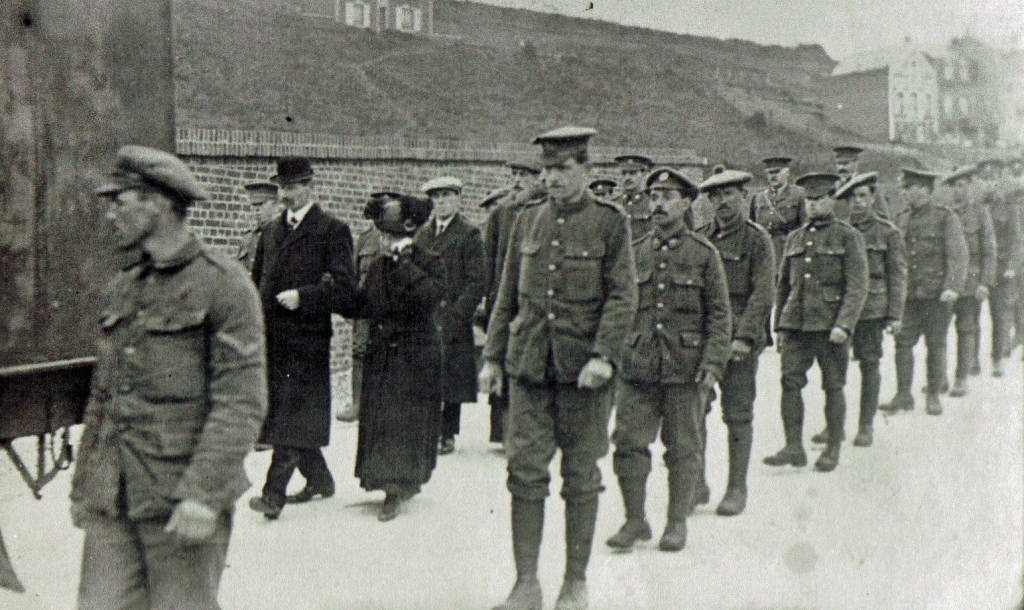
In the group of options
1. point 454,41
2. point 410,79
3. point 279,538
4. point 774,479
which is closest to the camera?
point 279,538

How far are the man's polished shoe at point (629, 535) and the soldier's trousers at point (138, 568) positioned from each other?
2.75 metres

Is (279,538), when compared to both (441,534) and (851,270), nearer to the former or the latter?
(441,534)

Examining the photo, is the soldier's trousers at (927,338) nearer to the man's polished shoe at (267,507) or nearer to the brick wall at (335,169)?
the brick wall at (335,169)

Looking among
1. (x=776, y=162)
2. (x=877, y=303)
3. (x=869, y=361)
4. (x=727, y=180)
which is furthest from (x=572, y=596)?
(x=776, y=162)

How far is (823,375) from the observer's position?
7.59 metres

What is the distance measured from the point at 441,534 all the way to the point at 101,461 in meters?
2.93

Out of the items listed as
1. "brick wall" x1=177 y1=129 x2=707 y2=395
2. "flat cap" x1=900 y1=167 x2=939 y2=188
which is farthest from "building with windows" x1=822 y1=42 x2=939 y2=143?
"brick wall" x1=177 y1=129 x2=707 y2=395

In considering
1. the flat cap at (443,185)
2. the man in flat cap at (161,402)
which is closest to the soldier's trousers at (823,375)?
the flat cap at (443,185)

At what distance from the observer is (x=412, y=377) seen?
656 cm

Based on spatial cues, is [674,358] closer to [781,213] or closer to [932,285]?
[932,285]

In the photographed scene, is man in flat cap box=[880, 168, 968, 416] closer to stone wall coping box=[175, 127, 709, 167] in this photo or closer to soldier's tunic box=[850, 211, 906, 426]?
soldier's tunic box=[850, 211, 906, 426]

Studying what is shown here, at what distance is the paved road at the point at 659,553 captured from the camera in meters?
5.10

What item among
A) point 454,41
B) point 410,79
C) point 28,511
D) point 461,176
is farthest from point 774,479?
point 410,79

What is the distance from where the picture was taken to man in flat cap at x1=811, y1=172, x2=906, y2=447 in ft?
27.4
